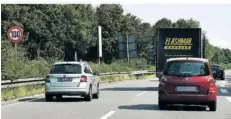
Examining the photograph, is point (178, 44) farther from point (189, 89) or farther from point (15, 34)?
point (189, 89)

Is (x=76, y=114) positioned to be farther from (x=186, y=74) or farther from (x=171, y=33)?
(x=171, y=33)

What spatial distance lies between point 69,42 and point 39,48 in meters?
10.5

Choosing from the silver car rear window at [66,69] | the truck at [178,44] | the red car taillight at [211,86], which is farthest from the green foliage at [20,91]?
the red car taillight at [211,86]

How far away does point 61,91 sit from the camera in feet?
66.0

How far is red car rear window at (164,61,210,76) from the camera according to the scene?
16453 millimetres

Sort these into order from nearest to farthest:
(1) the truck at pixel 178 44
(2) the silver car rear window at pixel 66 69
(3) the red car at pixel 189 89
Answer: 1. (3) the red car at pixel 189 89
2. (2) the silver car rear window at pixel 66 69
3. (1) the truck at pixel 178 44

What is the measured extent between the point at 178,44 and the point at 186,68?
36.6 feet

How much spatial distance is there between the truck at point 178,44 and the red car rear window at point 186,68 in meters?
10.7

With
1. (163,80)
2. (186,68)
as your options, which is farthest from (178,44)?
(163,80)

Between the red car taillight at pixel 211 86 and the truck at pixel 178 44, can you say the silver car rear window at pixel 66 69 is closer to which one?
the red car taillight at pixel 211 86

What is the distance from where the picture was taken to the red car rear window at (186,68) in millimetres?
16453

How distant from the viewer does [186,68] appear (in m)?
16.7

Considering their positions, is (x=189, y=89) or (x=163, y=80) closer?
(x=189, y=89)

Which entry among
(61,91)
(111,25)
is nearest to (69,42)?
(111,25)
